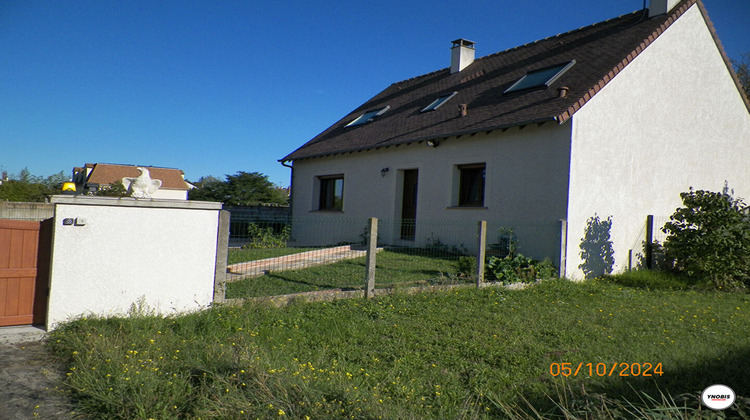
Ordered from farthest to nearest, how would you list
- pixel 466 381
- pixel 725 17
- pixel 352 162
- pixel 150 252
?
pixel 352 162 < pixel 725 17 < pixel 150 252 < pixel 466 381

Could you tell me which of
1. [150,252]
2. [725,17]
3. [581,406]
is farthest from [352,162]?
[581,406]

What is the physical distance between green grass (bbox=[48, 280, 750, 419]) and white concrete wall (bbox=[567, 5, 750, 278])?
3.53 meters

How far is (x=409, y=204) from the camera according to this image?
14.1 meters

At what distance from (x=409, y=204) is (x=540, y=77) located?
484cm

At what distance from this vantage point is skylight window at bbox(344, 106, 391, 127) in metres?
17.0

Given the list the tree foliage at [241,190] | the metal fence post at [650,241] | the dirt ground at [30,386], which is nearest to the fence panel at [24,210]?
the dirt ground at [30,386]

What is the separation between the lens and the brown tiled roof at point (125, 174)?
41.8 m

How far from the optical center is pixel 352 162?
15.6 metres

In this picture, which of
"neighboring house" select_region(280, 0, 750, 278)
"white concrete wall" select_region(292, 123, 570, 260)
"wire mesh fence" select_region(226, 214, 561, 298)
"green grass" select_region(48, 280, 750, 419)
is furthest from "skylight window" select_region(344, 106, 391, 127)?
"green grass" select_region(48, 280, 750, 419)

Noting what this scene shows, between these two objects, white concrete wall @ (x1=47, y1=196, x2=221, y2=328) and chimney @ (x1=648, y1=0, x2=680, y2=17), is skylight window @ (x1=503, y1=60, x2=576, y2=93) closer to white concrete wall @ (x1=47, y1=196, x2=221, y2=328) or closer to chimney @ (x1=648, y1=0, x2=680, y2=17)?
chimney @ (x1=648, y1=0, x2=680, y2=17)

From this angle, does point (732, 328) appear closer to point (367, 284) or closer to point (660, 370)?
point (660, 370)

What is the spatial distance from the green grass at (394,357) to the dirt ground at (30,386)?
13 centimetres

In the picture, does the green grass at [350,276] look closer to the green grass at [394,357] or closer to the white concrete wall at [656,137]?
the green grass at [394,357]

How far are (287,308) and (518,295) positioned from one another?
3760 millimetres
